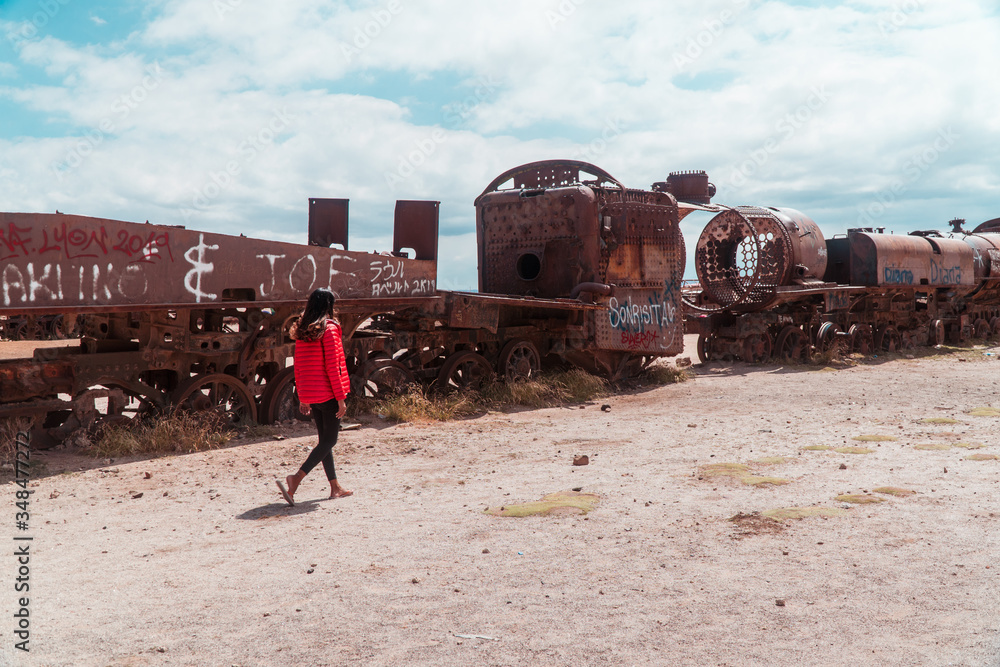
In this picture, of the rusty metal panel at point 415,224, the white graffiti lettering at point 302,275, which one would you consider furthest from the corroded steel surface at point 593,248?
the white graffiti lettering at point 302,275

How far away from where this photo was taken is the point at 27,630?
151 inches

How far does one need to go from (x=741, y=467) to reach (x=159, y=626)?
4899 mm

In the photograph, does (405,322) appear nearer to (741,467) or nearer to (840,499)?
(741,467)

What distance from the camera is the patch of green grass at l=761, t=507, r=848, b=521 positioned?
18.1 feet

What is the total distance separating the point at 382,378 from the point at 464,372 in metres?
1.76

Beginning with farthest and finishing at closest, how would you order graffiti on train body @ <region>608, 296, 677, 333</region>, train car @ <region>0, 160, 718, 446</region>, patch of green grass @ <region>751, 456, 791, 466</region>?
graffiti on train body @ <region>608, 296, 677, 333</region> → train car @ <region>0, 160, 718, 446</region> → patch of green grass @ <region>751, 456, 791, 466</region>

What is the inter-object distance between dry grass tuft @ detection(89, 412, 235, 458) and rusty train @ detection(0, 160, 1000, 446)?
22 cm

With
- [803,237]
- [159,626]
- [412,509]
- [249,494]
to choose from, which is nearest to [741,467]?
[412,509]

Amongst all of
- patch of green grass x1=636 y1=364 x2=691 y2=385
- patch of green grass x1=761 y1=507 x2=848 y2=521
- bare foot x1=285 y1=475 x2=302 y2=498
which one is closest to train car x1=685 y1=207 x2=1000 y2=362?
patch of green grass x1=636 y1=364 x2=691 y2=385

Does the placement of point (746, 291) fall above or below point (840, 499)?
above

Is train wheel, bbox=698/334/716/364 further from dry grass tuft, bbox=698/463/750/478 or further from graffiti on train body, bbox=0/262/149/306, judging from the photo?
graffiti on train body, bbox=0/262/149/306

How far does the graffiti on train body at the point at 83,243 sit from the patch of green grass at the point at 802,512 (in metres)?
6.00

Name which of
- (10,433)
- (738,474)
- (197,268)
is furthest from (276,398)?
(738,474)

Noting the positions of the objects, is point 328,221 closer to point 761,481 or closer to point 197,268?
point 197,268
